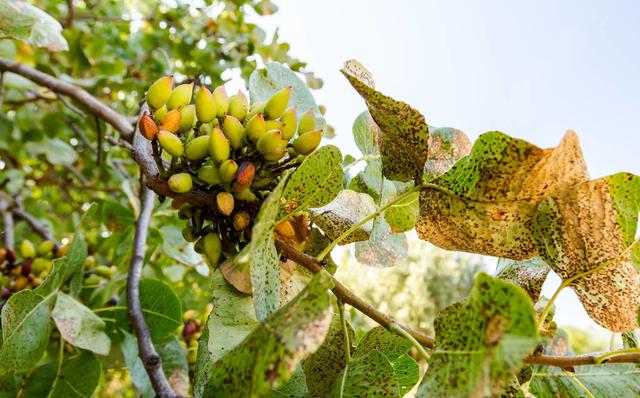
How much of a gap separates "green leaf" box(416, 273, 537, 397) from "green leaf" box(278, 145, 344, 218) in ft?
0.57

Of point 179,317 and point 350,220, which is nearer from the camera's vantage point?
point 350,220

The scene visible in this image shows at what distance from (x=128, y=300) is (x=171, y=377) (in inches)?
9.7

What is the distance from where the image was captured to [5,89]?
2.42 m

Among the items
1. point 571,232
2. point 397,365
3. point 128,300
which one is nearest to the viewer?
point 571,232

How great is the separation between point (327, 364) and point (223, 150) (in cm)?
27

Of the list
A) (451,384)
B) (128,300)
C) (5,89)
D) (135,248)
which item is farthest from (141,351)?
(5,89)

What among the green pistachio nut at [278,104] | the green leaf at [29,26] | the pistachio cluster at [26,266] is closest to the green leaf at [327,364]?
the green pistachio nut at [278,104]

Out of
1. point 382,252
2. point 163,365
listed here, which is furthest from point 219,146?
point 163,365

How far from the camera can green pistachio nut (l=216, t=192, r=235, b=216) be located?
0.58 metres

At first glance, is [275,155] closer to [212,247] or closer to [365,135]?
[212,247]

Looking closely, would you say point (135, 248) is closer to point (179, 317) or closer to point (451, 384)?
point (179, 317)

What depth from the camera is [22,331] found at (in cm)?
77

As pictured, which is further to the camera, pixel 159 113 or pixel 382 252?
pixel 382 252

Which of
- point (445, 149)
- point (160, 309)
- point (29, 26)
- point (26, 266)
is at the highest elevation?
point (445, 149)
